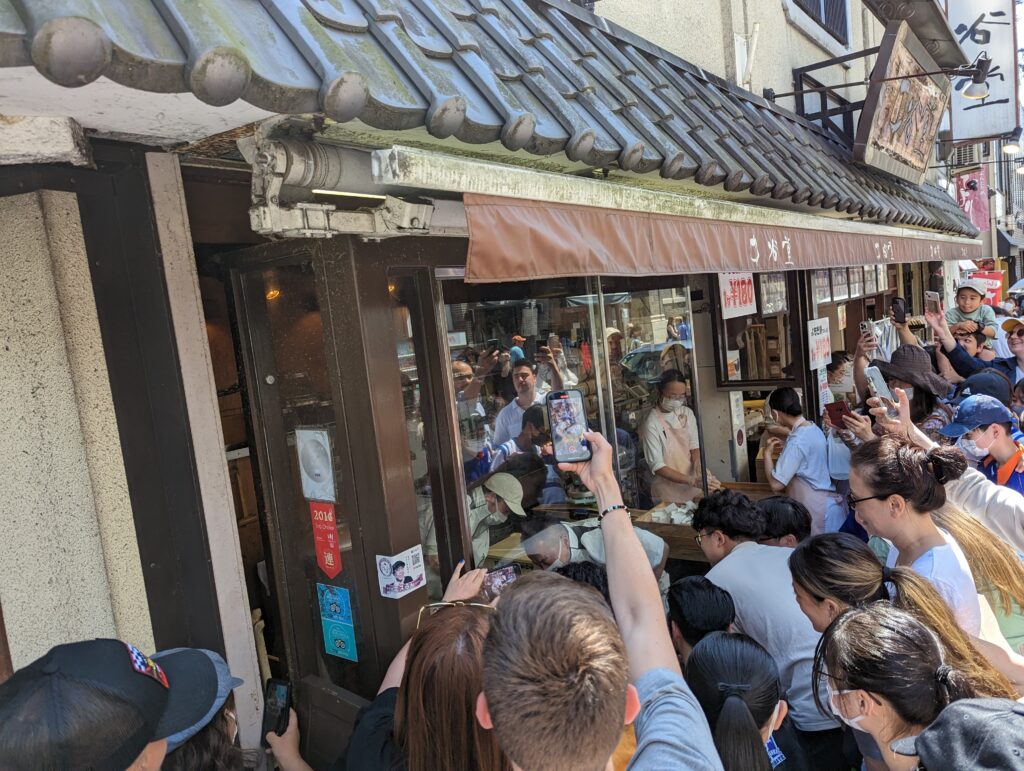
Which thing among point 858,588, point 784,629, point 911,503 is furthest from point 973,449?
point 858,588

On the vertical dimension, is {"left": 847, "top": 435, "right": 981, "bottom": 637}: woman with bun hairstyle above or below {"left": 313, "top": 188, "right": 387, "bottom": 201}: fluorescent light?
below

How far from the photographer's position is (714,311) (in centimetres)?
662

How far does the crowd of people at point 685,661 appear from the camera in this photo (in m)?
1.28

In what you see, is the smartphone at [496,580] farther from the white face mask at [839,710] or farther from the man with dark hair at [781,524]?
the white face mask at [839,710]

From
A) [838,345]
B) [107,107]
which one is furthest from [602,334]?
[838,345]

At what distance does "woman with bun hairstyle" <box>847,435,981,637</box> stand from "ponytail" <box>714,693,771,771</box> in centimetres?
118

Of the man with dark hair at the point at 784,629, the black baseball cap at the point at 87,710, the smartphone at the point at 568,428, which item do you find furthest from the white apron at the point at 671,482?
the black baseball cap at the point at 87,710

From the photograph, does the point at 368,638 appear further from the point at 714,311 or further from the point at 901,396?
the point at 714,311

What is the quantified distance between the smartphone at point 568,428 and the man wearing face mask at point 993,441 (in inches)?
96.8

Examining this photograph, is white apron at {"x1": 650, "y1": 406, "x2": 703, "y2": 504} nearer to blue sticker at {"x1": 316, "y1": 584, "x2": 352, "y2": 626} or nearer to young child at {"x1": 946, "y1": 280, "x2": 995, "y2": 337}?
blue sticker at {"x1": 316, "y1": 584, "x2": 352, "y2": 626}

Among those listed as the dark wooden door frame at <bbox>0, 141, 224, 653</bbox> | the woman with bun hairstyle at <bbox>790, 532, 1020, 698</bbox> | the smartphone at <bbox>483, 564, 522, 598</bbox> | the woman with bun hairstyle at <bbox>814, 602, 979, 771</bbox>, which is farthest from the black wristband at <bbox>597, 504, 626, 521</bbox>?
the dark wooden door frame at <bbox>0, 141, 224, 653</bbox>

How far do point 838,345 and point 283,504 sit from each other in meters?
8.95

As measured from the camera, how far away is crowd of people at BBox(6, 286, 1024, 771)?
4.21 feet

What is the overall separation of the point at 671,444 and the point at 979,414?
7.80 feet
